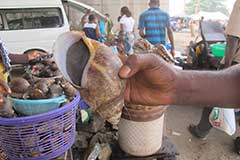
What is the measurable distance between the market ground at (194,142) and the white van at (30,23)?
11.6 feet

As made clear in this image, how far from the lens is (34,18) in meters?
6.08

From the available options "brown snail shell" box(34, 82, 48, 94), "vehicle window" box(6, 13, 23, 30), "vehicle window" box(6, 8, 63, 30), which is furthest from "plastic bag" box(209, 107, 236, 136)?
"vehicle window" box(6, 13, 23, 30)

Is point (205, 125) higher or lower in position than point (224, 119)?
lower

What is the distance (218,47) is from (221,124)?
4.94 feet

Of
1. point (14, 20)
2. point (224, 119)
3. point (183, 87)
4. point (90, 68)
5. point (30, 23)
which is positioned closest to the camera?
point (90, 68)

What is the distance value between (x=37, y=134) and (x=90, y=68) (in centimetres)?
54

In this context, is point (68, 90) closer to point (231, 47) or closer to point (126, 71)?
point (126, 71)

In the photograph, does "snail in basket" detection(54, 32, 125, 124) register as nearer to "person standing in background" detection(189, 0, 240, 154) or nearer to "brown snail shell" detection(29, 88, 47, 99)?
"brown snail shell" detection(29, 88, 47, 99)

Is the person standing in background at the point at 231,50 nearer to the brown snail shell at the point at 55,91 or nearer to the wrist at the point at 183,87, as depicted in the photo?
the wrist at the point at 183,87

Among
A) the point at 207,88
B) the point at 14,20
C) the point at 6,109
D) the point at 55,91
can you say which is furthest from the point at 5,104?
the point at 14,20

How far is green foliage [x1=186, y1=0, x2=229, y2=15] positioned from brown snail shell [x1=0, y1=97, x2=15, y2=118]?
2415 cm

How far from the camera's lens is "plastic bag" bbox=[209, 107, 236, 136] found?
264 cm

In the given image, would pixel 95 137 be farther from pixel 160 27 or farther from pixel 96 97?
pixel 160 27

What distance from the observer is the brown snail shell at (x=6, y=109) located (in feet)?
3.67
